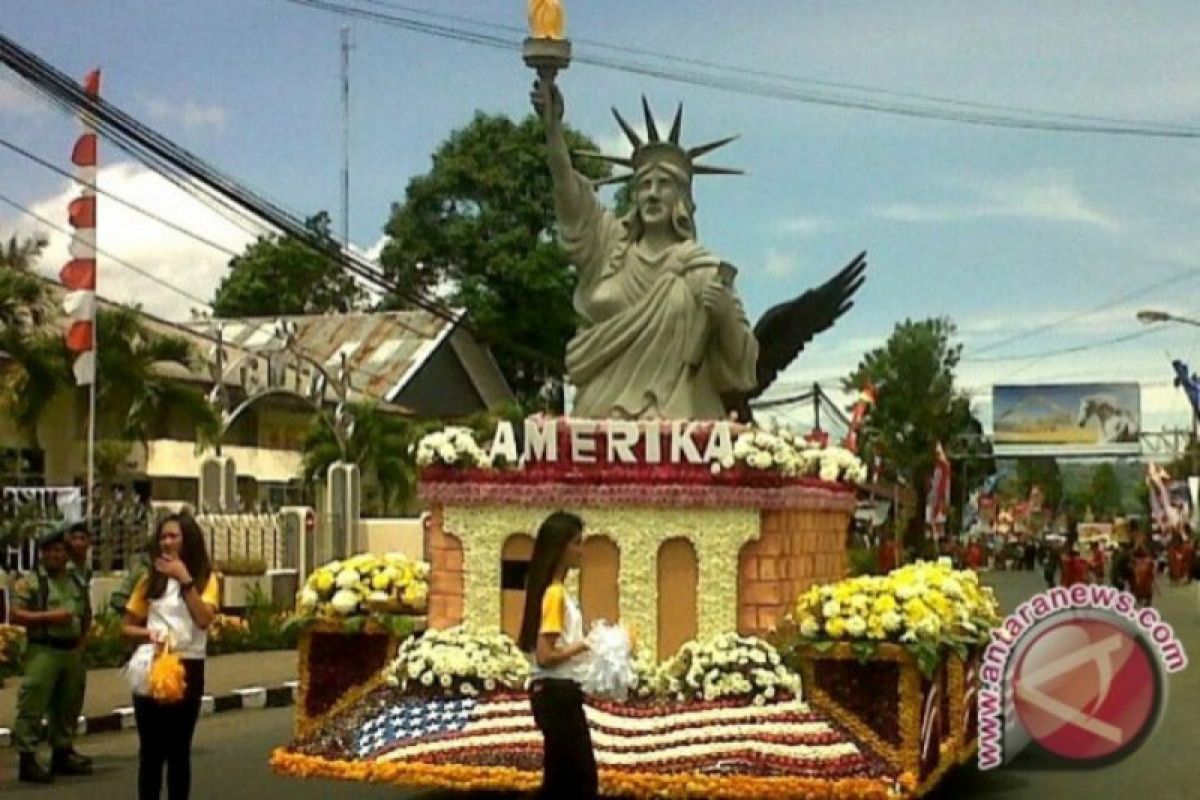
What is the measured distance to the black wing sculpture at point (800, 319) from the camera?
15.6 meters

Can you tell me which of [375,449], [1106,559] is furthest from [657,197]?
[1106,559]

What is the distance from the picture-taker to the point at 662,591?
11148mm

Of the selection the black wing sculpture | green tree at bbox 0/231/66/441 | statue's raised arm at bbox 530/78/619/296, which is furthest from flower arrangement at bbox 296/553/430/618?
green tree at bbox 0/231/66/441

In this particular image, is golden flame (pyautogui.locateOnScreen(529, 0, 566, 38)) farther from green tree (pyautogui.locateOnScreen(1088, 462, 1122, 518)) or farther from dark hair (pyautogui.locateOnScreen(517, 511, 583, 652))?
green tree (pyautogui.locateOnScreen(1088, 462, 1122, 518))

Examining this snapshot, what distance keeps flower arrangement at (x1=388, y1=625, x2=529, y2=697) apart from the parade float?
0.05 feet

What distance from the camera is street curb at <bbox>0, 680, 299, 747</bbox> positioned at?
1401 cm

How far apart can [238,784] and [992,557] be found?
58.2m

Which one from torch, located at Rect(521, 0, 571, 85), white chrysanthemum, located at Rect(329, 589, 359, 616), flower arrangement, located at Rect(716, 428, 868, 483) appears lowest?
white chrysanthemum, located at Rect(329, 589, 359, 616)

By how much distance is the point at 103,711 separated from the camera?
582 inches

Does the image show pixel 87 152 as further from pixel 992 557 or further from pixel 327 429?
pixel 992 557

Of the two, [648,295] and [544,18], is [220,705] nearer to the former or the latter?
[648,295]

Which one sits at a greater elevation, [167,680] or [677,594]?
[677,594]

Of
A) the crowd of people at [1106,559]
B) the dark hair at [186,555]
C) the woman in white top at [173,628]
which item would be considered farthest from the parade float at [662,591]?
the crowd of people at [1106,559]

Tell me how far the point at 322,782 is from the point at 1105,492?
11719 cm
